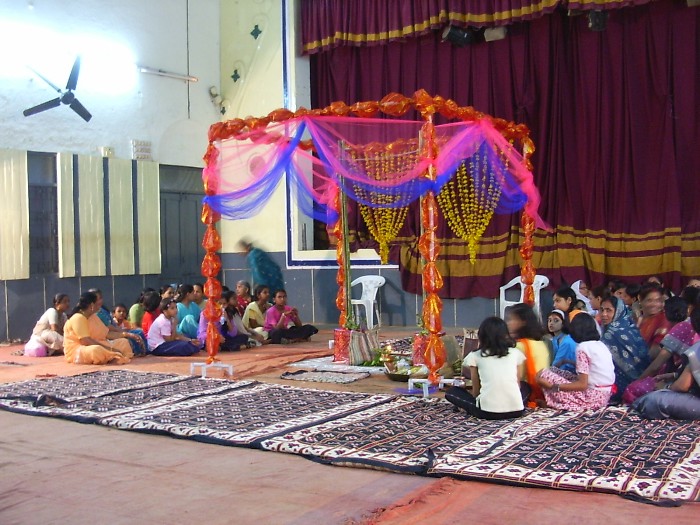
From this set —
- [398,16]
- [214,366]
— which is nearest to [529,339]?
[214,366]

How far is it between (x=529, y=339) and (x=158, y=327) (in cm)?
436

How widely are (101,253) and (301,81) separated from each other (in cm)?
368

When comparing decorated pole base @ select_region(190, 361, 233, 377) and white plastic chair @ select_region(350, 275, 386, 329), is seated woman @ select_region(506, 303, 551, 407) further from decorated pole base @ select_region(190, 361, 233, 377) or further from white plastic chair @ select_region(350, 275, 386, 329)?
white plastic chair @ select_region(350, 275, 386, 329)

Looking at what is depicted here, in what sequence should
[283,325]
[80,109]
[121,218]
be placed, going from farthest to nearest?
[121,218] → [80,109] → [283,325]

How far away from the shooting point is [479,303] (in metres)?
10.0

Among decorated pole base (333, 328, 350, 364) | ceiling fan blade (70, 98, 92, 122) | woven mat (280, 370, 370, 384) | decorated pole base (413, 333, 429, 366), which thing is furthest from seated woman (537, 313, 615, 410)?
ceiling fan blade (70, 98, 92, 122)

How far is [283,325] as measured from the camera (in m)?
9.11

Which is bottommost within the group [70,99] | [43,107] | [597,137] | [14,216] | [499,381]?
[499,381]

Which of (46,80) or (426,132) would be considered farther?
(46,80)

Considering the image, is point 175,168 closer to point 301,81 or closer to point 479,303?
point 301,81

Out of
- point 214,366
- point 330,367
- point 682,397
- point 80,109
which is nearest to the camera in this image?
point 682,397

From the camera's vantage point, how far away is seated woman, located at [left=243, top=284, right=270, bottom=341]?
357 inches

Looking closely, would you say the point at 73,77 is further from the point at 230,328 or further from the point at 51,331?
the point at 230,328

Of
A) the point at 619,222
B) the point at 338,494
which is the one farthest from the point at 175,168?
the point at 338,494
